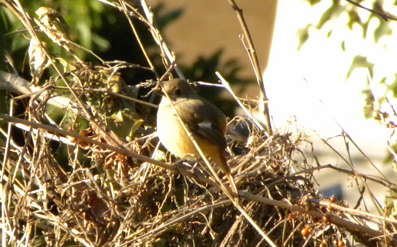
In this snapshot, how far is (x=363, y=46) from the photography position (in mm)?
6641

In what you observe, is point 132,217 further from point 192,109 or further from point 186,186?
point 192,109

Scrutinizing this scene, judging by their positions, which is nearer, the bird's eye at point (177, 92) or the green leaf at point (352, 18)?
the bird's eye at point (177, 92)

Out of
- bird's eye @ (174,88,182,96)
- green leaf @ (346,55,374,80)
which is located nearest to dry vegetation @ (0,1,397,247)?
bird's eye @ (174,88,182,96)

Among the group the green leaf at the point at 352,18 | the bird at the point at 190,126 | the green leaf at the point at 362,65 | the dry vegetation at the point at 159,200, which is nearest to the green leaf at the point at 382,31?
the green leaf at the point at 362,65

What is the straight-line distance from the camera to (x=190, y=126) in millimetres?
3961

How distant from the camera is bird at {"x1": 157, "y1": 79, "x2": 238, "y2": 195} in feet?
11.8

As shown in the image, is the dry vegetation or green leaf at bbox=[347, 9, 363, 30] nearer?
the dry vegetation

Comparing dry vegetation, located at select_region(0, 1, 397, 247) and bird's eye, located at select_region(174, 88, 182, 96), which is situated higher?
bird's eye, located at select_region(174, 88, 182, 96)

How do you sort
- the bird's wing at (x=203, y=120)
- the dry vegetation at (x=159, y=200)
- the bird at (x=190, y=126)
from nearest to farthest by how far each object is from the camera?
the dry vegetation at (x=159, y=200) → the bird at (x=190, y=126) → the bird's wing at (x=203, y=120)

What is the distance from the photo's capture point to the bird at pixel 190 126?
3.60 m

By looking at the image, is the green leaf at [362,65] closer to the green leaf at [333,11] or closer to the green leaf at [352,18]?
the green leaf at [352,18]

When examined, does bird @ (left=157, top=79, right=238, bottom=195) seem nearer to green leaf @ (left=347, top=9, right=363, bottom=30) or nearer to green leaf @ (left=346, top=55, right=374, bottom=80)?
green leaf @ (left=346, top=55, right=374, bottom=80)

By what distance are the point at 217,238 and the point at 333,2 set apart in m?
2.69

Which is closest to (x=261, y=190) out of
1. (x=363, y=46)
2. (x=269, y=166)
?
(x=269, y=166)
